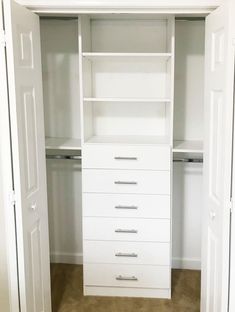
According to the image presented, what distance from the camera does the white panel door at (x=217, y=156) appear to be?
185cm

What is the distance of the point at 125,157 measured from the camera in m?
2.84

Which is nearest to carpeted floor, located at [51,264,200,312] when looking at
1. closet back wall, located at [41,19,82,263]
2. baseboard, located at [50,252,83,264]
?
baseboard, located at [50,252,83,264]

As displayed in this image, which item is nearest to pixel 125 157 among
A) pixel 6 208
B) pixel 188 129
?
pixel 188 129

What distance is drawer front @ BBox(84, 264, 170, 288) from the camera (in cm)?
296

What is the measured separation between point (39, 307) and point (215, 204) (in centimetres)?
125

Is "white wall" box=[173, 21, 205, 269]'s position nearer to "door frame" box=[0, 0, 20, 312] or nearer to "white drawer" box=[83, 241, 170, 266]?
"white drawer" box=[83, 241, 170, 266]

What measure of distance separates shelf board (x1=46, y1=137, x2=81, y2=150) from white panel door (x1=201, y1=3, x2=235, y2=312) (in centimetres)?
108

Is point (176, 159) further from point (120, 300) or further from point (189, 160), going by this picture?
point (120, 300)

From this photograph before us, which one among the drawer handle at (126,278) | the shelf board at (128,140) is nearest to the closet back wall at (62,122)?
the shelf board at (128,140)

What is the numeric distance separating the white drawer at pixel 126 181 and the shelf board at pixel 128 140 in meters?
0.22

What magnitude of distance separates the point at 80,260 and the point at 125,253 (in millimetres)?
760

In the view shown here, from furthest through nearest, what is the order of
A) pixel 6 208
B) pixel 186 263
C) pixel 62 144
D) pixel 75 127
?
pixel 186 263 < pixel 75 127 < pixel 62 144 < pixel 6 208

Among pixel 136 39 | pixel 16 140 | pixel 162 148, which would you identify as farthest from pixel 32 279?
pixel 136 39

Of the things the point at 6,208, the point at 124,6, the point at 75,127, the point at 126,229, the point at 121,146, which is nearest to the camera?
the point at 6,208
